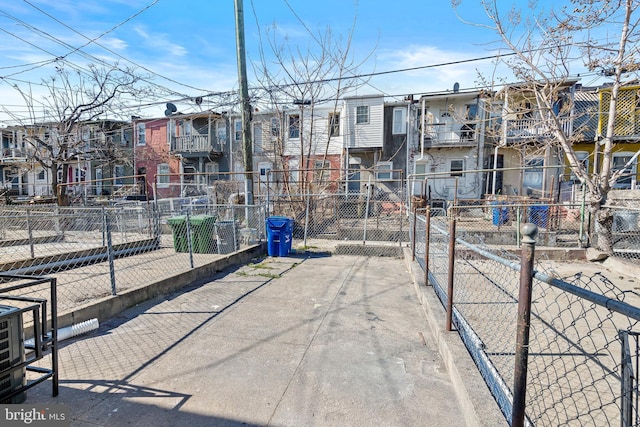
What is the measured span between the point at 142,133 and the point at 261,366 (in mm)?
26518

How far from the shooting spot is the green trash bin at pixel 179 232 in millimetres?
8180

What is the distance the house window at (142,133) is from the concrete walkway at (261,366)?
23591 millimetres

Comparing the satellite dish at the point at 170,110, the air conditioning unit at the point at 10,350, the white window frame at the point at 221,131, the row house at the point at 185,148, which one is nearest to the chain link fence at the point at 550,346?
the air conditioning unit at the point at 10,350

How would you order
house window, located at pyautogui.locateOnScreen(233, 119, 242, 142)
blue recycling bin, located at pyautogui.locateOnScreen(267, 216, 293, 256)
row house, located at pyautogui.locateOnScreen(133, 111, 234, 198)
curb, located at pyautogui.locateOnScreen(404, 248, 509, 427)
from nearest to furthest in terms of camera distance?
curb, located at pyautogui.locateOnScreen(404, 248, 509, 427) < blue recycling bin, located at pyautogui.locateOnScreen(267, 216, 293, 256) < row house, located at pyautogui.locateOnScreen(133, 111, 234, 198) < house window, located at pyautogui.locateOnScreen(233, 119, 242, 142)

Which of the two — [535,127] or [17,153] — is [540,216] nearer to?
[535,127]

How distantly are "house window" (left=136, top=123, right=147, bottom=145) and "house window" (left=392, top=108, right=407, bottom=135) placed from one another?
18248 millimetres

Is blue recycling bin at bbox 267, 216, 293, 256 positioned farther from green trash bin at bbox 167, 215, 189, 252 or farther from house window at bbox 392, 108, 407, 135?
house window at bbox 392, 108, 407, 135

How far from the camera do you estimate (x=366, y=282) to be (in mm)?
6398

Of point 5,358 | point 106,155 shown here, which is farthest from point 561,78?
point 106,155

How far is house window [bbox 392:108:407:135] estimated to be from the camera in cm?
1938

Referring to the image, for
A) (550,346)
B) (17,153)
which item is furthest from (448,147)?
(17,153)

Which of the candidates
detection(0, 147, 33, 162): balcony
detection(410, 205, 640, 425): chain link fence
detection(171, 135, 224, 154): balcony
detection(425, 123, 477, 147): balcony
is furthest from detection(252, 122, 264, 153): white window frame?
detection(410, 205, 640, 425): chain link fence

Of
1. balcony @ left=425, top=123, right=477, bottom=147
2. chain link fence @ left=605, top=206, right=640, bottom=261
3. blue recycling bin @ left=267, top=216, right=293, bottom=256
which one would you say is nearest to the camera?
chain link fence @ left=605, top=206, right=640, bottom=261

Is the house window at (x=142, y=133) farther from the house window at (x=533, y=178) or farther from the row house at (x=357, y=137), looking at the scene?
the house window at (x=533, y=178)
